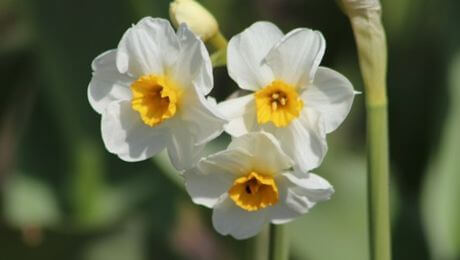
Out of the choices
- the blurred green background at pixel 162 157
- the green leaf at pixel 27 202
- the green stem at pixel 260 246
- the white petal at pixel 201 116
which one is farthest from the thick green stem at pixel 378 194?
the green leaf at pixel 27 202

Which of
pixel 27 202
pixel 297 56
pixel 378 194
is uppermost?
pixel 297 56

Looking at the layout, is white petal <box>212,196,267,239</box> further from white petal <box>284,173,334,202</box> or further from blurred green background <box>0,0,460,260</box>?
blurred green background <box>0,0,460,260</box>

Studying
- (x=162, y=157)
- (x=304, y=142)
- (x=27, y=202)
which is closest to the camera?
(x=304, y=142)

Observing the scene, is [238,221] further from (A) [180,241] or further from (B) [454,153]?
(A) [180,241]

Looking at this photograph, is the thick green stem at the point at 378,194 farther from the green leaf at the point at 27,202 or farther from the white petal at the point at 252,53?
the green leaf at the point at 27,202

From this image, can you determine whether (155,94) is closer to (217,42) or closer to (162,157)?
(217,42)

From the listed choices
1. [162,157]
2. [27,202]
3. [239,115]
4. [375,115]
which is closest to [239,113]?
[239,115]
